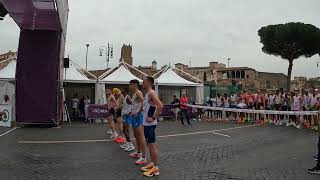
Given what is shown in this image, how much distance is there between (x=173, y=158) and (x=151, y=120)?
227cm

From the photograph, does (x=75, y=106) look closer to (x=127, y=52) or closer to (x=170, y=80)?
(x=170, y=80)

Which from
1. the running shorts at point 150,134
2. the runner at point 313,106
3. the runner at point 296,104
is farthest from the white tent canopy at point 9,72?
the running shorts at point 150,134

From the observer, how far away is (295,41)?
5534 centimetres

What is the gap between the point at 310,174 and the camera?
28.9 feet

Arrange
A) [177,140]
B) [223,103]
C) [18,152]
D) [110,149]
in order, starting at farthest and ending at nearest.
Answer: [223,103] → [177,140] → [110,149] → [18,152]

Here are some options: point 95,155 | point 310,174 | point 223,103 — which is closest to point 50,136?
point 95,155

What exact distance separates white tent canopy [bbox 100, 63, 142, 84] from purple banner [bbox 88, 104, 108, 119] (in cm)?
254

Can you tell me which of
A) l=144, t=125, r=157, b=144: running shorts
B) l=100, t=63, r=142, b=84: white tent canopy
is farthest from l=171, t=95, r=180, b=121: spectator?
l=144, t=125, r=157, b=144: running shorts

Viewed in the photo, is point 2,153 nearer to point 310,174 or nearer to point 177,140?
point 177,140

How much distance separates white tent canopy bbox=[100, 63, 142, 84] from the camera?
28.1 m

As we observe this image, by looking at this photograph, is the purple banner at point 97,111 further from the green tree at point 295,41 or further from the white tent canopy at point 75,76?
the green tree at point 295,41

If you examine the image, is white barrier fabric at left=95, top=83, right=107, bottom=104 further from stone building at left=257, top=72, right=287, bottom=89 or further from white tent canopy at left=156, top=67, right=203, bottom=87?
stone building at left=257, top=72, right=287, bottom=89

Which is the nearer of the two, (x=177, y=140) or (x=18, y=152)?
(x=18, y=152)

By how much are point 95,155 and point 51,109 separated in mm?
9465
